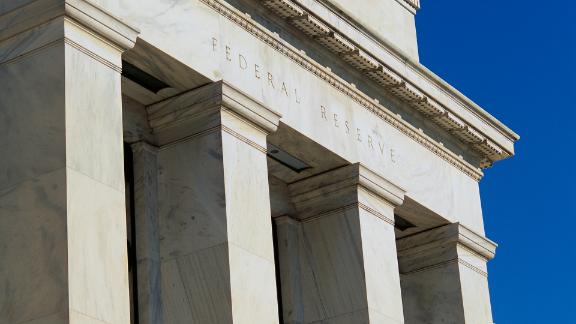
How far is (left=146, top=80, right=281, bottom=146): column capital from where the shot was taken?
38344 millimetres

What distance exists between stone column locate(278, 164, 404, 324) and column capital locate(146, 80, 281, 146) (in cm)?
506

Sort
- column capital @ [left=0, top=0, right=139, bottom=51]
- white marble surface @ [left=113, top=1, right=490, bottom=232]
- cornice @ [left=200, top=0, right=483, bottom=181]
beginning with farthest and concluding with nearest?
cornice @ [left=200, top=0, right=483, bottom=181] → white marble surface @ [left=113, top=1, right=490, bottom=232] → column capital @ [left=0, top=0, right=139, bottom=51]

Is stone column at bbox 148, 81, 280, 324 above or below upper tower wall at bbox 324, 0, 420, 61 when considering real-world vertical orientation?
below

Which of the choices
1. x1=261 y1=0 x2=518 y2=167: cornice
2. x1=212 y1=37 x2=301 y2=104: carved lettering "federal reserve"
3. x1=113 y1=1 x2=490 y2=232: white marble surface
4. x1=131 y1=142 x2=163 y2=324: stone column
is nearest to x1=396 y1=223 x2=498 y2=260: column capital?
x1=113 y1=1 x2=490 y2=232: white marble surface

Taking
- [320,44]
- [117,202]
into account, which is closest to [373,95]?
[320,44]

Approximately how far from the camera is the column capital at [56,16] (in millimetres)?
33625

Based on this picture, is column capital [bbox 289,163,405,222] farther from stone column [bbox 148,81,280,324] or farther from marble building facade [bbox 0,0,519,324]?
stone column [bbox 148,81,280,324]

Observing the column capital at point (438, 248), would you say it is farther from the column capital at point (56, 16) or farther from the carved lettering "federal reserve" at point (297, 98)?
the column capital at point (56, 16)

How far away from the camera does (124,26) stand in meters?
35.0

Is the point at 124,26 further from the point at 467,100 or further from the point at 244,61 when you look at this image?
the point at 467,100

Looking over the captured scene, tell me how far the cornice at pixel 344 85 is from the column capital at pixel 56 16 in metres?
4.61

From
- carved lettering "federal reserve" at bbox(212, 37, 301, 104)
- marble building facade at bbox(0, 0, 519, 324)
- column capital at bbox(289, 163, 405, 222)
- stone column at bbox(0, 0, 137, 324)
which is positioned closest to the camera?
stone column at bbox(0, 0, 137, 324)

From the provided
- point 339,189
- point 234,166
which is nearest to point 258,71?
point 234,166

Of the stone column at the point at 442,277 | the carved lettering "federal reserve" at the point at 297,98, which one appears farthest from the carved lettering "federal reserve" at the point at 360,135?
the stone column at the point at 442,277
